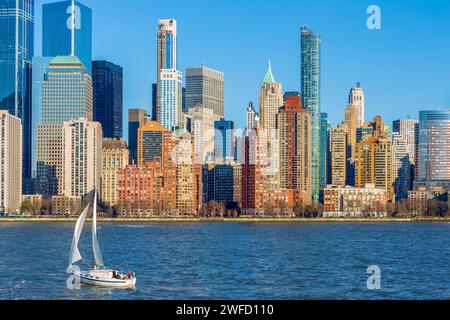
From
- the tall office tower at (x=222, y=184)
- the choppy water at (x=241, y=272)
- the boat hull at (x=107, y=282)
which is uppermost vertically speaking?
the tall office tower at (x=222, y=184)

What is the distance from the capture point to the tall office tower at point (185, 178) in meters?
166

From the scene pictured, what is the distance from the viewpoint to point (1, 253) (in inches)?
2189

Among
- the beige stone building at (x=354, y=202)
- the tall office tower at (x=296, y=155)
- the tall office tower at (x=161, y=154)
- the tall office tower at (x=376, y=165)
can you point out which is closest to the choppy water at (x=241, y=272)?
the tall office tower at (x=161, y=154)

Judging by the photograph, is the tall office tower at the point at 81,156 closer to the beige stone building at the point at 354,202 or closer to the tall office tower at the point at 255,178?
the tall office tower at the point at 255,178

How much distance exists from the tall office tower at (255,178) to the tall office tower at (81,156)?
98.1 feet

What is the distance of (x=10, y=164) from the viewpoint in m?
173

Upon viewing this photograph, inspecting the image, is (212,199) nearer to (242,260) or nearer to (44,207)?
(44,207)

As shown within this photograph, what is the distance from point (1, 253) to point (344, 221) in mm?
109807

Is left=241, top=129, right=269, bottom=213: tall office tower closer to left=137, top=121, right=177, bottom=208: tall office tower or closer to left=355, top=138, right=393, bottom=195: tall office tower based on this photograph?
left=137, top=121, right=177, bottom=208: tall office tower

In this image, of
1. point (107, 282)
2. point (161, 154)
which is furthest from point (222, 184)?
point (107, 282)

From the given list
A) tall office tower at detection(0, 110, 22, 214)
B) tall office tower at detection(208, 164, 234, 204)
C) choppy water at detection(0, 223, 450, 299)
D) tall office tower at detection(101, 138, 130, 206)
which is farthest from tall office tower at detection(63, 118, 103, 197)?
choppy water at detection(0, 223, 450, 299)

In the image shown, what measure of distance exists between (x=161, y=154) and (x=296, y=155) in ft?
110

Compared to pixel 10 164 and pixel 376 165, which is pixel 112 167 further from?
pixel 376 165
